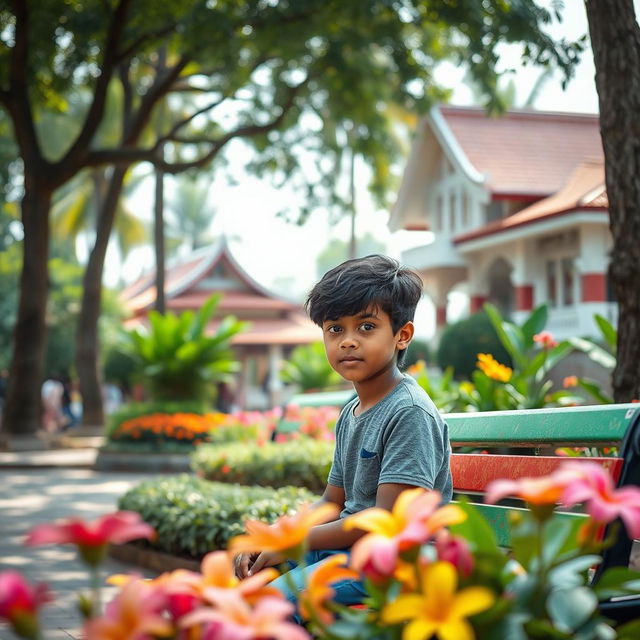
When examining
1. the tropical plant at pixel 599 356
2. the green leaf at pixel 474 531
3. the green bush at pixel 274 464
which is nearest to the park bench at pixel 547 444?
the green leaf at pixel 474 531

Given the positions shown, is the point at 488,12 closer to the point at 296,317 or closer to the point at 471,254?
the point at 471,254

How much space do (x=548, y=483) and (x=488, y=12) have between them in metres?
13.2

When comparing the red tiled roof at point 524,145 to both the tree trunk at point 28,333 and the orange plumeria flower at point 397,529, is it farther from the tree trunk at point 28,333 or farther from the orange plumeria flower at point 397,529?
the orange plumeria flower at point 397,529

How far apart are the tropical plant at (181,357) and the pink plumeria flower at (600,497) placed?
1753 centimetres

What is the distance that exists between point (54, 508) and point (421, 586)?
10436mm

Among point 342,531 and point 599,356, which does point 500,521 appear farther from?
point 599,356

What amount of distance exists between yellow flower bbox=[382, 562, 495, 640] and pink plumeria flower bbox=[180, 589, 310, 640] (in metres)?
0.12

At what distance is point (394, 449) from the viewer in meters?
2.71

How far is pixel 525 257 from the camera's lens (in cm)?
2478

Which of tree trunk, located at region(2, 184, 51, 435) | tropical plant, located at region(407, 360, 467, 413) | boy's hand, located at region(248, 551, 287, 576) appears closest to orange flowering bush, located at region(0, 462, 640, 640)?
boy's hand, located at region(248, 551, 287, 576)

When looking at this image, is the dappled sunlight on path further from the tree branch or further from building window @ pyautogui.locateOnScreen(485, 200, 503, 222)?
building window @ pyautogui.locateOnScreen(485, 200, 503, 222)

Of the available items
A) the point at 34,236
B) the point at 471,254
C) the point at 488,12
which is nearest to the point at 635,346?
the point at 488,12

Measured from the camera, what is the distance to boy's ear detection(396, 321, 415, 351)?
301cm

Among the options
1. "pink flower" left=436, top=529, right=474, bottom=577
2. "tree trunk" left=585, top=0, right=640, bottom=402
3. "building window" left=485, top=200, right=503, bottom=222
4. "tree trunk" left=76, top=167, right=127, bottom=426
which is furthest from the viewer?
"building window" left=485, top=200, right=503, bottom=222
